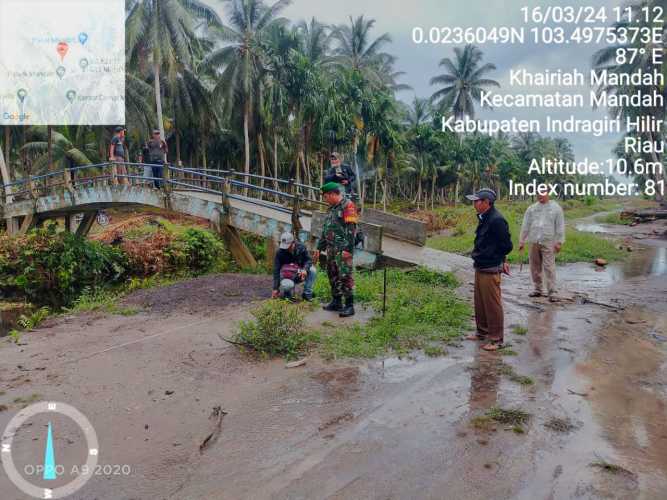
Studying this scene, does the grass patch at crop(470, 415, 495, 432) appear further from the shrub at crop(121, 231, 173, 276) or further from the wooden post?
the shrub at crop(121, 231, 173, 276)

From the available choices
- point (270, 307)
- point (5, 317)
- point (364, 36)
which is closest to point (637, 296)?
point (270, 307)

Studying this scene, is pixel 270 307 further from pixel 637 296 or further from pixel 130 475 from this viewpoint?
pixel 637 296

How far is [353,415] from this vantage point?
3600 mm

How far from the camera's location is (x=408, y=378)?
430 cm

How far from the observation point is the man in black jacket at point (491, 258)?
→ 5.06m

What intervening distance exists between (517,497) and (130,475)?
7.57 ft

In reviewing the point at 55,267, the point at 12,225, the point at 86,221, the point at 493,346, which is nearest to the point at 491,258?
the point at 493,346

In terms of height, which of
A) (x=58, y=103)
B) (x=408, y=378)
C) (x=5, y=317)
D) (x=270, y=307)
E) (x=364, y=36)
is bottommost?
(x=5, y=317)

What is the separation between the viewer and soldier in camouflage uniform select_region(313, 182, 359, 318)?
6.00 meters

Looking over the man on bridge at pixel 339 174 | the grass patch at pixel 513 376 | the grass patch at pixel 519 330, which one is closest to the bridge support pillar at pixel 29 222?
the man on bridge at pixel 339 174

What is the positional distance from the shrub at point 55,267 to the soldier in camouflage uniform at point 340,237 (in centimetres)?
798

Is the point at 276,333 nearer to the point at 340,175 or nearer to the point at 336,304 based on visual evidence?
the point at 336,304

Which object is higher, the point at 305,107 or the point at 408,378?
the point at 305,107

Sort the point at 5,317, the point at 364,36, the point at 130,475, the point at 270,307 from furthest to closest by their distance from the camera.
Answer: the point at 364,36, the point at 5,317, the point at 270,307, the point at 130,475
